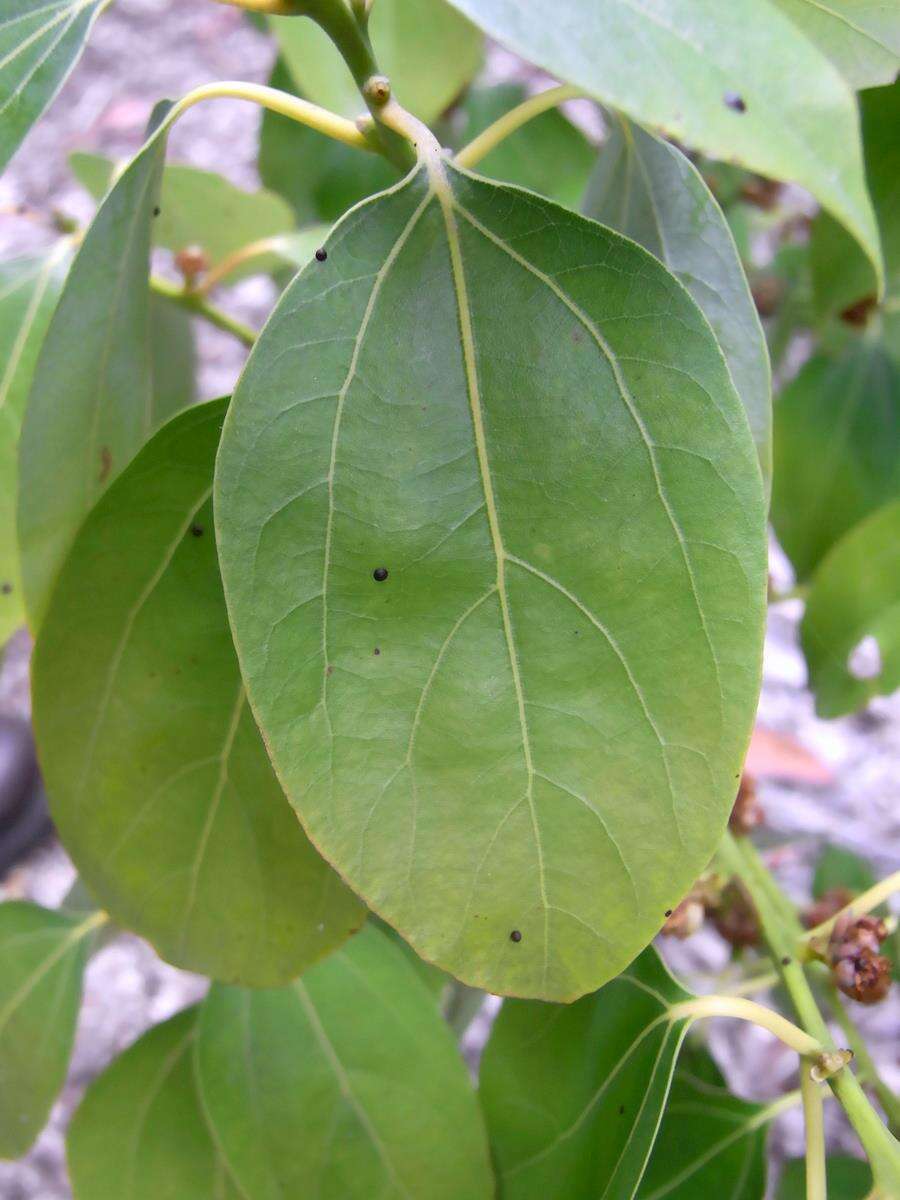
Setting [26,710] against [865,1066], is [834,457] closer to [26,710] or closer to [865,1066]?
[865,1066]

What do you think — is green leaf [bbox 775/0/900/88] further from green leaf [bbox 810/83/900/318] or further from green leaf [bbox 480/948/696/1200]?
green leaf [bbox 480/948/696/1200]

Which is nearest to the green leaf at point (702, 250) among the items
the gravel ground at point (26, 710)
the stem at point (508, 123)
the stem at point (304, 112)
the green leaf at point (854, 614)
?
the stem at point (508, 123)

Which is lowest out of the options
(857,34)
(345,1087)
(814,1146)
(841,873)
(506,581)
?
(345,1087)

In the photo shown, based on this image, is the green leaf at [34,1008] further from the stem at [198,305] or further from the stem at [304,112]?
the stem at [304,112]

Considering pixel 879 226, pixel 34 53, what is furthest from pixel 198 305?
pixel 879 226

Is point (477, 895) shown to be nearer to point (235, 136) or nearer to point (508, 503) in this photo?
point (508, 503)

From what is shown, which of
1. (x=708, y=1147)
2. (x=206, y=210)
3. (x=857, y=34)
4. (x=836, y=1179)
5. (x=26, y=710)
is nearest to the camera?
(x=857, y=34)
